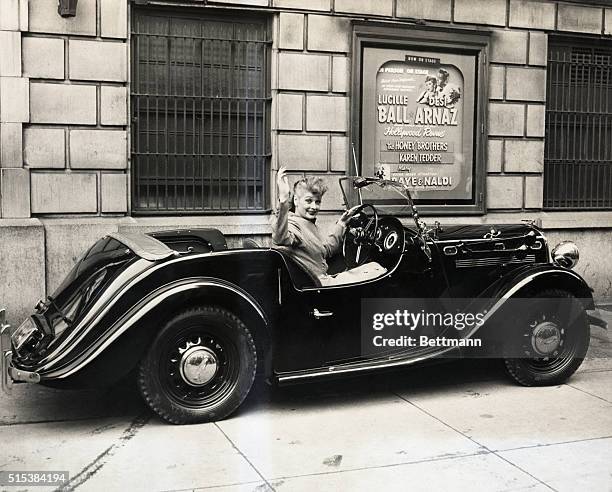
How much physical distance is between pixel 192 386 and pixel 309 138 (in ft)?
16.9

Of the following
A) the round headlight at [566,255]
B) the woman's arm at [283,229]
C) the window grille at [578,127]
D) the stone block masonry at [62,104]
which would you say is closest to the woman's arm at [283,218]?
the woman's arm at [283,229]

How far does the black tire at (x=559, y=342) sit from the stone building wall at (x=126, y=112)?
414cm

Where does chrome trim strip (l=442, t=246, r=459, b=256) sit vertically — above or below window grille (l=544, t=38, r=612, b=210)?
below

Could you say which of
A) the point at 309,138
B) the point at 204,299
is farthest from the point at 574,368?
the point at 309,138

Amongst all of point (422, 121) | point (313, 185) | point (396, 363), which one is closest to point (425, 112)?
point (422, 121)

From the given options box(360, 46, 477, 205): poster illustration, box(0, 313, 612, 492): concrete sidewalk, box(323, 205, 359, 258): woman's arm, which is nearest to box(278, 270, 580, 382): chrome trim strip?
box(0, 313, 612, 492): concrete sidewalk

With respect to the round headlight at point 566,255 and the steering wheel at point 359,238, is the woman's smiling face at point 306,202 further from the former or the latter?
the round headlight at point 566,255

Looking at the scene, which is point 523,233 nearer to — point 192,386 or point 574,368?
point 574,368

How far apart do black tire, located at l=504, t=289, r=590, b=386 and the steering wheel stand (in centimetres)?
135

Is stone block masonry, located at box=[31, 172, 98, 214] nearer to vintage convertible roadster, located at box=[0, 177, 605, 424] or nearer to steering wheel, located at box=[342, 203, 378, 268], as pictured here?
vintage convertible roadster, located at box=[0, 177, 605, 424]

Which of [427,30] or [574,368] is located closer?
[574,368]

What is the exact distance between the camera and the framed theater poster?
416 inches

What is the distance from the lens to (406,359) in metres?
6.36

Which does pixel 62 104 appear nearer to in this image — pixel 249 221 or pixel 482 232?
pixel 249 221
